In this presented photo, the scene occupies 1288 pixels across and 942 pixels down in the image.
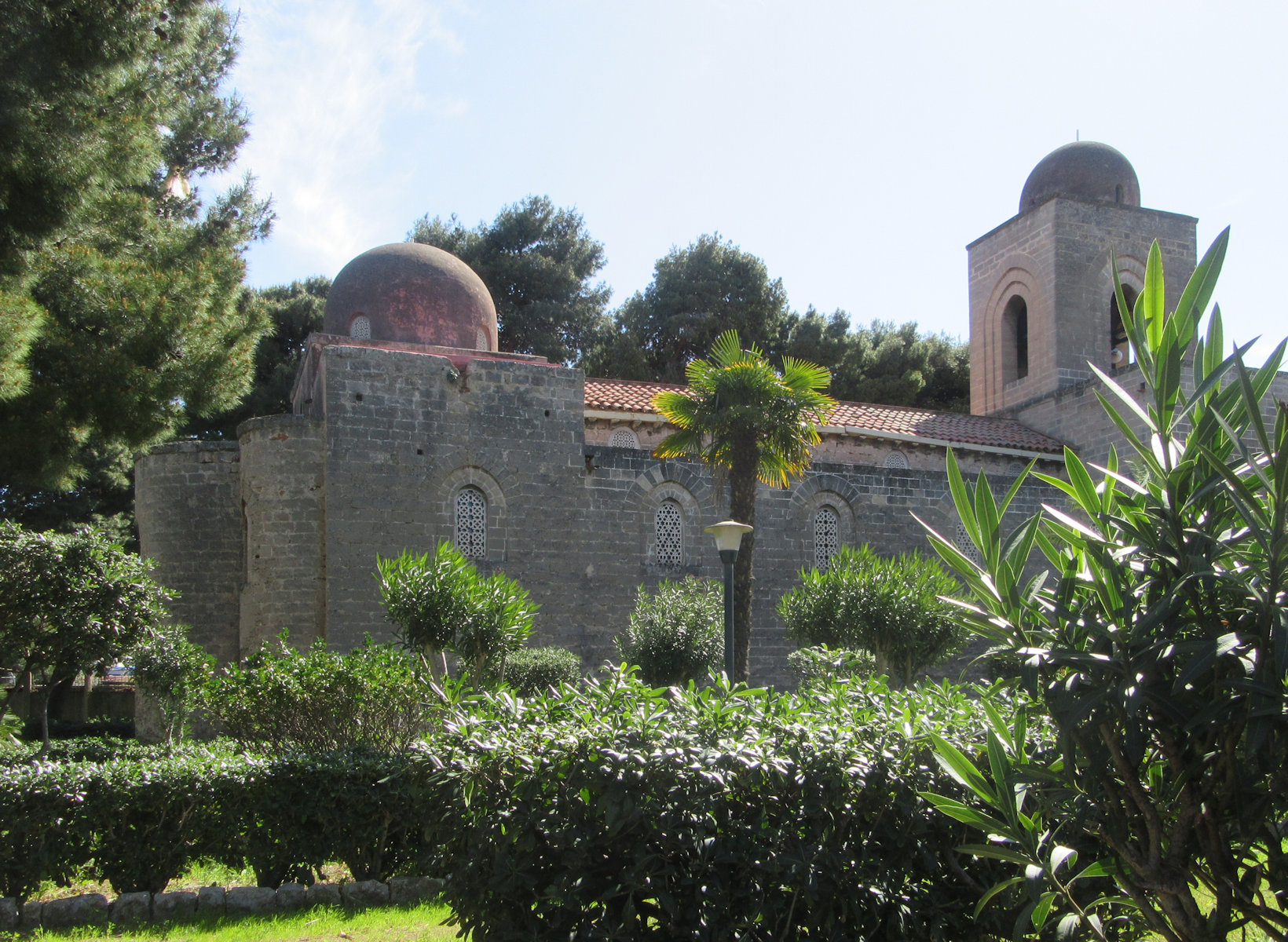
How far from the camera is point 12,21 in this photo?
298 inches

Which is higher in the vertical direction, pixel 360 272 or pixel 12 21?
pixel 360 272

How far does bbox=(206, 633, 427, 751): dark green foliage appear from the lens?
888 cm

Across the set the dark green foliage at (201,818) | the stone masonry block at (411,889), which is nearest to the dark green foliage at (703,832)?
the dark green foliage at (201,818)

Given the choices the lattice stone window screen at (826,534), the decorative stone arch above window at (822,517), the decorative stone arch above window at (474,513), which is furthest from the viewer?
the lattice stone window screen at (826,534)

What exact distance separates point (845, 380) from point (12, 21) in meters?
26.6

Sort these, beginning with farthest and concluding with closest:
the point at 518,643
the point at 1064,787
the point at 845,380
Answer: the point at 845,380 → the point at 518,643 → the point at 1064,787

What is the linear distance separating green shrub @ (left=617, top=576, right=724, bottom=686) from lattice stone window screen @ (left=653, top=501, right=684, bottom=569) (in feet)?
11.7

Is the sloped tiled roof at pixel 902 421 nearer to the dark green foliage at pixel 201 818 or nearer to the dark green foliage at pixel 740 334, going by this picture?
the dark green foliage at pixel 740 334

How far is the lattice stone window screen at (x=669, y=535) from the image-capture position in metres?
16.9

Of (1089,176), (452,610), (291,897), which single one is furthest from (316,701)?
(1089,176)

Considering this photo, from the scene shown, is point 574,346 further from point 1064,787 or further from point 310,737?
point 1064,787

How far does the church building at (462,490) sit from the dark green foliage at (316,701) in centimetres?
559

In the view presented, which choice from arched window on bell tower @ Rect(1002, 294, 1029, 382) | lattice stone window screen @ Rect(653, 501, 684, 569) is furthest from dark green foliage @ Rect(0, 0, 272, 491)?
arched window on bell tower @ Rect(1002, 294, 1029, 382)

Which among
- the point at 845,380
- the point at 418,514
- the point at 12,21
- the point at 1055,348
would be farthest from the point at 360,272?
the point at 845,380
